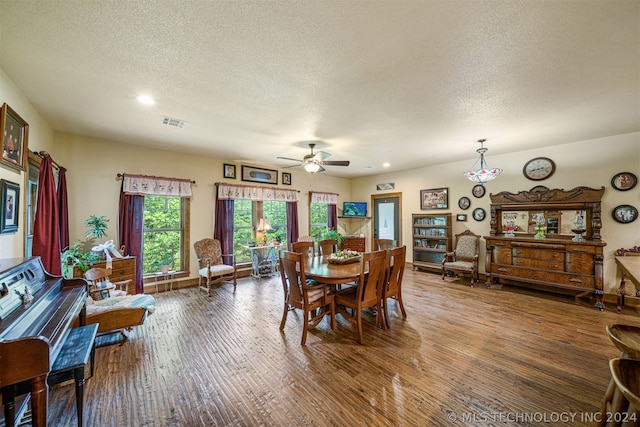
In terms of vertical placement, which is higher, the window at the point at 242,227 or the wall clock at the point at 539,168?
the wall clock at the point at 539,168

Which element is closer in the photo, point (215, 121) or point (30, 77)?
point (30, 77)

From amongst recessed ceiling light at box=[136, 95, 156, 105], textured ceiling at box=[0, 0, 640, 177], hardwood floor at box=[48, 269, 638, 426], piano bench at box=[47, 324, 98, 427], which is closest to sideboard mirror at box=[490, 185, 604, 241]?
textured ceiling at box=[0, 0, 640, 177]

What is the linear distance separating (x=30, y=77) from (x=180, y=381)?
2.97 meters

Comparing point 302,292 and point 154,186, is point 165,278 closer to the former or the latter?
point 154,186

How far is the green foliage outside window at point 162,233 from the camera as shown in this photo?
4.52 meters

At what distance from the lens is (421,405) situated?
1.83 metres

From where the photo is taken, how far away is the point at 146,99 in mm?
2617

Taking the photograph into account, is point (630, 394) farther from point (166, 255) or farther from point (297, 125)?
point (166, 255)

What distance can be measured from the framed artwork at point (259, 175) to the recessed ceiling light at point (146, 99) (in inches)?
114

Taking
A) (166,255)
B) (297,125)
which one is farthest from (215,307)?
(297,125)

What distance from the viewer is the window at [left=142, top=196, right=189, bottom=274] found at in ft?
14.8

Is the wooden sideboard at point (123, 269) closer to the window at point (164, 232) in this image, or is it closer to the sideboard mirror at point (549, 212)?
the window at point (164, 232)

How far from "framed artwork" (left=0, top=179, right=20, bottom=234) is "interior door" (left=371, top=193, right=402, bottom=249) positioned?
654 cm

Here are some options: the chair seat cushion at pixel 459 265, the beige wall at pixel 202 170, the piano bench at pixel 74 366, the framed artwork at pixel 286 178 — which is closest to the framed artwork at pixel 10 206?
the beige wall at pixel 202 170
